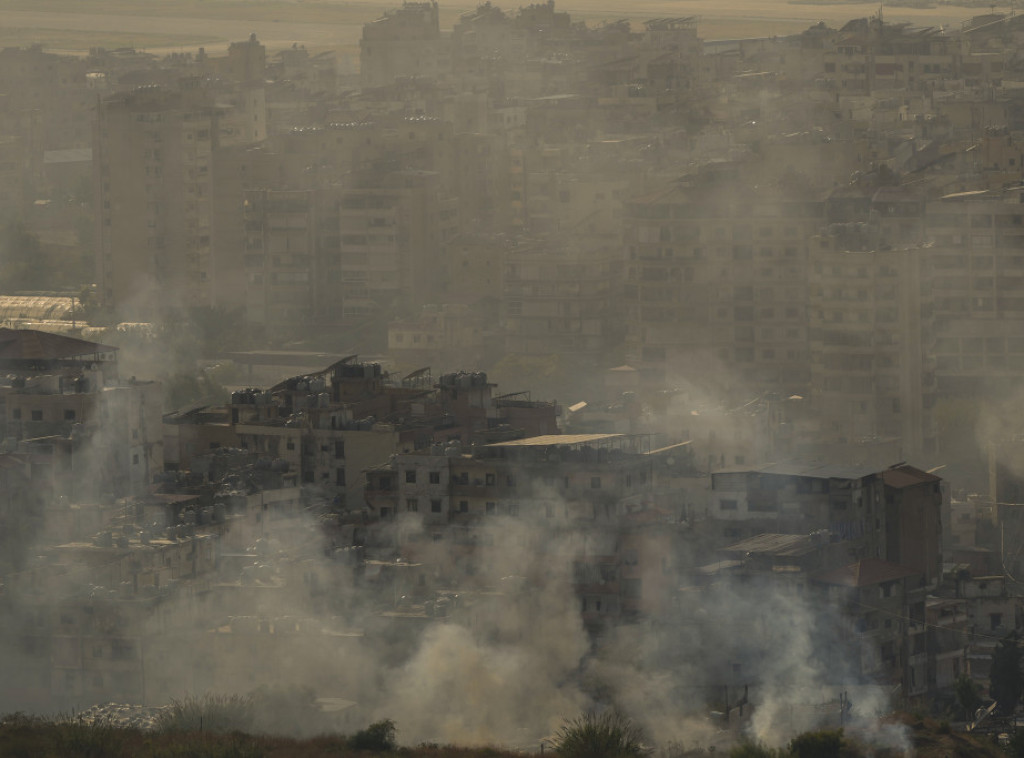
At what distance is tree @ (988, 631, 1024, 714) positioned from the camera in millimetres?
26323

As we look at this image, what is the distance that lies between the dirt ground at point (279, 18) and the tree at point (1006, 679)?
2430 inches

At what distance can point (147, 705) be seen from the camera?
25.5 meters

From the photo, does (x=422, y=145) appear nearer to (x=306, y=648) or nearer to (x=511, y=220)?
(x=511, y=220)

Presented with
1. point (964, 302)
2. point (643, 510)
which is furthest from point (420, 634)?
point (964, 302)

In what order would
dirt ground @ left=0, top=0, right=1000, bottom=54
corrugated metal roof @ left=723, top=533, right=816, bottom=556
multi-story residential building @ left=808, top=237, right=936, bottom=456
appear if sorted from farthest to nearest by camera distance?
dirt ground @ left=0, top=0, right=1000, bottom=54
multi-story residential building @ left=808, top=237, right=936, bottom=456
corrugated metal roof @ left=723, top=533, right=816, bottom=556

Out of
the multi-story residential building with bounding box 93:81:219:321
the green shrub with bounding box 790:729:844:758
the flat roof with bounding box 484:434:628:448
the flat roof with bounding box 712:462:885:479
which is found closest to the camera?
the green shrub with bounding box 790:729:844:758

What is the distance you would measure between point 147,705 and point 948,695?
24.7 feet

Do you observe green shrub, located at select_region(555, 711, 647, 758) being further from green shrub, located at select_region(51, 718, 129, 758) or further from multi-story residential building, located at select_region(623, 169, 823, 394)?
multi-story residential building, located at select_region(623, 169, 823, 394)

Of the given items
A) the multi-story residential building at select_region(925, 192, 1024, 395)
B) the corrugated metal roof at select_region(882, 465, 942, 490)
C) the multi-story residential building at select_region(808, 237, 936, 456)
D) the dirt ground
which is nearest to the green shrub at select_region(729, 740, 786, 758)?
the corrugated metal roof at select_region(882, 465, 942, 490)

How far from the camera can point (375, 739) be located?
22719 mm

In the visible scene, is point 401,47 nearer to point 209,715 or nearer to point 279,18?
point 279,18

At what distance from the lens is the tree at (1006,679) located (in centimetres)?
2632

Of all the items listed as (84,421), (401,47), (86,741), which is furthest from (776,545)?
(401,47)

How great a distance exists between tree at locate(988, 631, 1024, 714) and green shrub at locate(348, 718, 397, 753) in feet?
20.7
